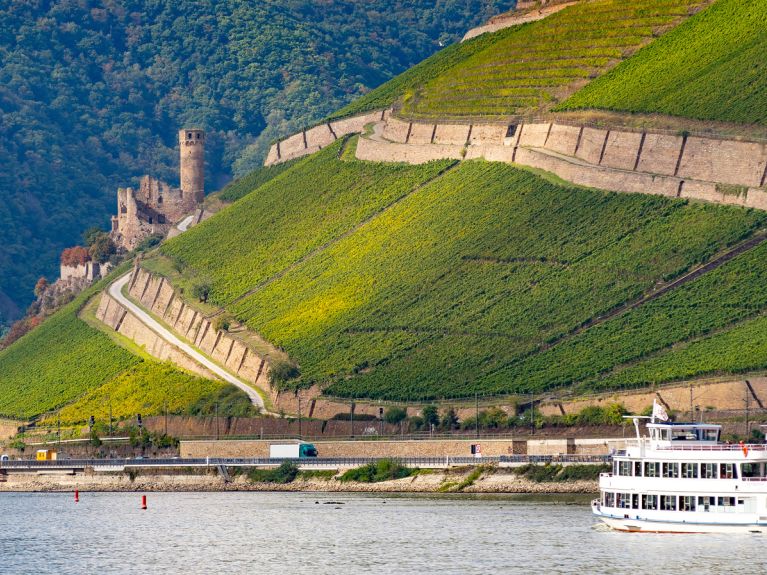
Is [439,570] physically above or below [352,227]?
below

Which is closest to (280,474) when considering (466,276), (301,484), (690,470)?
(301,484)

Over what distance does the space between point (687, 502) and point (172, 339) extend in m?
72.2

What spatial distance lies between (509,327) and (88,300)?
54.9 m

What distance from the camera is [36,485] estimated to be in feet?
495

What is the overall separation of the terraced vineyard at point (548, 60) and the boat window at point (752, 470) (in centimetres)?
7256

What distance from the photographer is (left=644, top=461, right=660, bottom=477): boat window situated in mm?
106750

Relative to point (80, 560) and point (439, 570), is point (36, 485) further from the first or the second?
point (439, 570)

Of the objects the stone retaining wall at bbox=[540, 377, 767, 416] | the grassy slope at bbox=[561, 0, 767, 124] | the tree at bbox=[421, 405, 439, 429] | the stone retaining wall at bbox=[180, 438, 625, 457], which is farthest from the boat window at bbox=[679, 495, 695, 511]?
the grassy slope at bbox=[561, 0, 767, 124]

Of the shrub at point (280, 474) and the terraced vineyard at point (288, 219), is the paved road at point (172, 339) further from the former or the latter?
the shrub at point (280, 474)

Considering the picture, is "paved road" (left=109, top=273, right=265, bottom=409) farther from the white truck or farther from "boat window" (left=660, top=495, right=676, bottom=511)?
"boat window" (left=660, top=495, right=676, bottom=511)

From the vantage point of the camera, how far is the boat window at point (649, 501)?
351ft

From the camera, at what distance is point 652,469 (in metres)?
107

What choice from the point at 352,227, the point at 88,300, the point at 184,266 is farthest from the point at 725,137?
the point at 88,300

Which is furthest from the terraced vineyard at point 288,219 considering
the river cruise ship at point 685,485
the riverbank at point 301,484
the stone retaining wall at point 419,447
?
the river cruise ship at point 685,485
